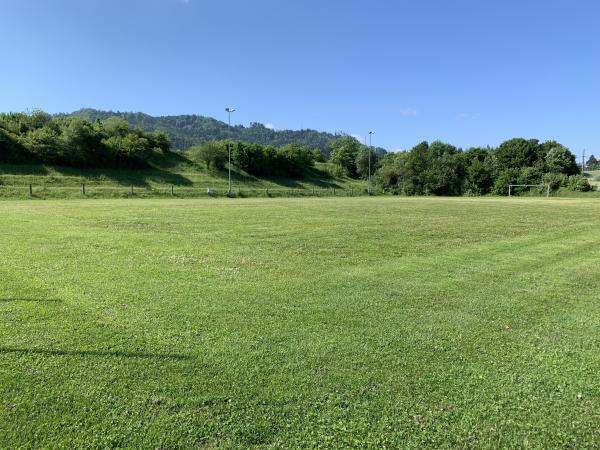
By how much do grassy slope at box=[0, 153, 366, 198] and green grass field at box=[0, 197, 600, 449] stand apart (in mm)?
39497

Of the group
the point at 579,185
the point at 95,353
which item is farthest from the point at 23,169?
the point at 579,185

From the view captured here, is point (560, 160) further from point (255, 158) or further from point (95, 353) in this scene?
point (95, 353)

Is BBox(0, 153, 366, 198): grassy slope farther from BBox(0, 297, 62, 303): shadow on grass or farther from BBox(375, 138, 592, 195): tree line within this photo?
BBox(0, 297, 62, 303): shadow on grass

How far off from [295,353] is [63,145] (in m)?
67.8

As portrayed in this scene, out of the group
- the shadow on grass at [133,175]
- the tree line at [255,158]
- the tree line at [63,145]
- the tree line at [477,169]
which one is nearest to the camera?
the shadow on grass at [133,175]

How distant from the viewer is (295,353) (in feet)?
13.7

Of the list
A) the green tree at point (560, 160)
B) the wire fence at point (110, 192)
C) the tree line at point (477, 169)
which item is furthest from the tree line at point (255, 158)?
the green tree at point (560, 160)

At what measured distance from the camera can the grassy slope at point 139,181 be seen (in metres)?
43.9

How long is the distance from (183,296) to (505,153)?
9309cm

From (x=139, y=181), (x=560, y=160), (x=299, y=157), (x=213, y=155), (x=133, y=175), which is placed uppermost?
(x=299, y=157)

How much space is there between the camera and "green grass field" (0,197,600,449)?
2979 millimetres

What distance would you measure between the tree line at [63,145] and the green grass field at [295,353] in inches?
2357

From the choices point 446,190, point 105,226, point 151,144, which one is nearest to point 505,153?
point 446,190

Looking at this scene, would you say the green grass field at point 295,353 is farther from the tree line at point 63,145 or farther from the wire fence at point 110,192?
the tree line at point 63,145
